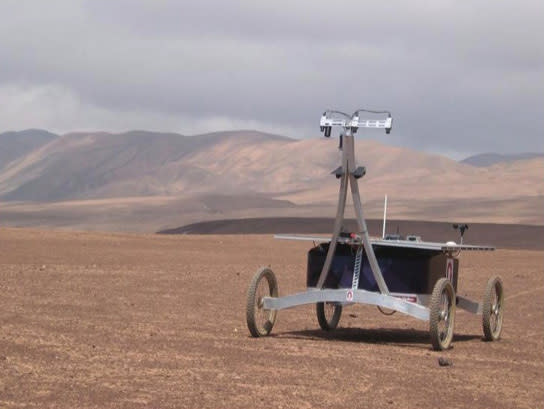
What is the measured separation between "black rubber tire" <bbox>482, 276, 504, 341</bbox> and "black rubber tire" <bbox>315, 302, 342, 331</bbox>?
201cm

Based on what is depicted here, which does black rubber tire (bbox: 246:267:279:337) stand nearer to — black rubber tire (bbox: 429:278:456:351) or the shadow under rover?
the shadow under rover

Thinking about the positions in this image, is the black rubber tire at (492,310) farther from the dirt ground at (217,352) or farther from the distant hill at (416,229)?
the distant hill at (416,229)

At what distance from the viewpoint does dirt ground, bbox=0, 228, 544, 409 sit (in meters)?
10.2

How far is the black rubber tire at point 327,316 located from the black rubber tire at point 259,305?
3.24 feet

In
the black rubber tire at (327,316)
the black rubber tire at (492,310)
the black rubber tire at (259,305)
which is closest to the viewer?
the black rubber tire at (259,305)

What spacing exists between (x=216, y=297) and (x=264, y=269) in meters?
5.98

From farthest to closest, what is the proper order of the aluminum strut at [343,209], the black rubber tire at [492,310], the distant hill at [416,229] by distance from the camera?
the distant hill at [416,229] → the black rubber tire at [492,310] → the aluminum strut at [343,209]

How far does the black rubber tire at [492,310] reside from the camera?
15531 millimetres

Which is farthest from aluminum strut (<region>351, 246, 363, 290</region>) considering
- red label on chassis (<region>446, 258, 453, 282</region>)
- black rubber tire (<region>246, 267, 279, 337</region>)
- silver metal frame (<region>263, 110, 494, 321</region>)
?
red label on chassis (<region>446, 258, 453, 282</region>)

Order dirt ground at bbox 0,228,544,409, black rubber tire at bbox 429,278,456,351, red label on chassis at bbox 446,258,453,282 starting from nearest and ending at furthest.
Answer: dirt ground at bbox 0,228,544,409, black rubber tire at bbox 429,278,456,351, red label on chassis at bbox 446,258,453,282

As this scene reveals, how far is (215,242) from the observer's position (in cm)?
4350

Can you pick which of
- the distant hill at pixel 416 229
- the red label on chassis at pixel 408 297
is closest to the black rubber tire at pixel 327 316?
the red label on chassis at pixel 408 297

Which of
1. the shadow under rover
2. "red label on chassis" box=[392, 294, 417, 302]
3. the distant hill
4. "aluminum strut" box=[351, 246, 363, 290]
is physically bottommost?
the shadow under rover

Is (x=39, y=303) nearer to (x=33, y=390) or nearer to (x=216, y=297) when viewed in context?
(x=216, y=297)
